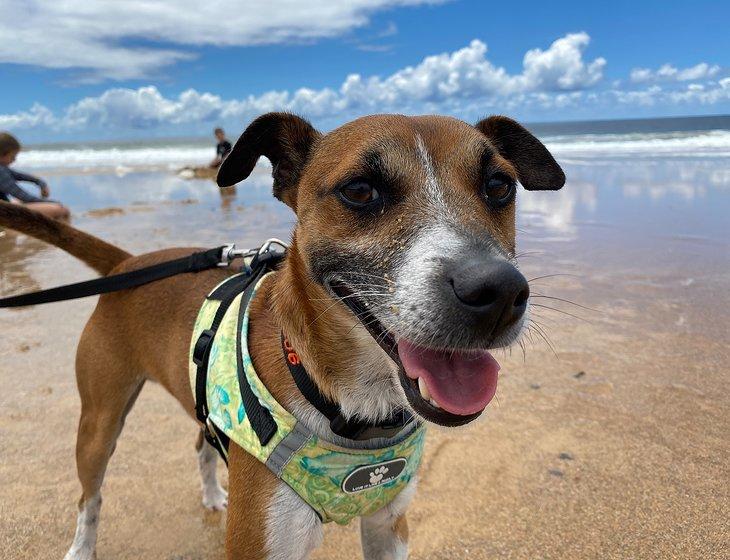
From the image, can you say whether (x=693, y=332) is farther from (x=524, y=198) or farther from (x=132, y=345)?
(x=524, y=198)

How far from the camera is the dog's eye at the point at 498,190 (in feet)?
8.29

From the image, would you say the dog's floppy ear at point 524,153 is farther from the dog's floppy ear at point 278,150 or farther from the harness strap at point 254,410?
the harness strap at point 254,410

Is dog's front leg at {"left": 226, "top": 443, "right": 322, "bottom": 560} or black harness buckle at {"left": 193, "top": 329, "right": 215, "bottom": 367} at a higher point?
black harness buckle at {"left": 193, "top": 329, "right": 215, "bottom": 367}

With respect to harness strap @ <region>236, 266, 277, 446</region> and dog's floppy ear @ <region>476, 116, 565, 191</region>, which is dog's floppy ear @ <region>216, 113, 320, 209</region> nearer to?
harness strap @ <region>236, 266, 277, 446</region>

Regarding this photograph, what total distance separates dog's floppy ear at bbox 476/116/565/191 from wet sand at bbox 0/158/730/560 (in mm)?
1669

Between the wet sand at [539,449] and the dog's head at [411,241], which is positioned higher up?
the dog's head at [411,241]

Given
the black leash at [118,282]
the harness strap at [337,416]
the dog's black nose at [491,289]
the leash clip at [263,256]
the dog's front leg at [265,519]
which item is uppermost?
the dog's black nose at [491,289]

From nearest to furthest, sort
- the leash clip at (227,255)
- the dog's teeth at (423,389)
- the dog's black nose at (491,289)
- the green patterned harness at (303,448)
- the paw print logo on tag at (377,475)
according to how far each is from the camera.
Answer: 1. the dog's black nose at (491,289)
2. the dog's teeth at (423,389)
3. the green patterned harness at (303,448)
4. the paw print logo on tag at (377,475)
5. the leash clip at (227,255)

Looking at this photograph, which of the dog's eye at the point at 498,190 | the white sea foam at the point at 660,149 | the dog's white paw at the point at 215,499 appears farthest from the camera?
the white sea foam at the point at 660,149

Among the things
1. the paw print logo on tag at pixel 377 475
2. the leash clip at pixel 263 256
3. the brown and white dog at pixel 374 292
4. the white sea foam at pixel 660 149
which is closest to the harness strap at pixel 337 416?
the brown and white dog at pixel 374 292

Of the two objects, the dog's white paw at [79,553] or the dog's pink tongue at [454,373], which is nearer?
the dog's pink tongue at [454,373]

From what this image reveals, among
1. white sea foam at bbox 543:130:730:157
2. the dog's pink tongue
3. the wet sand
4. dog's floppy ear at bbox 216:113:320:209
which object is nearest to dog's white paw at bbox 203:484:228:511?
A: the wet sand

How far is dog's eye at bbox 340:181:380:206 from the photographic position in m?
2.34

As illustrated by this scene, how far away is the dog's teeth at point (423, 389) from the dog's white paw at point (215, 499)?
2.13 meters
